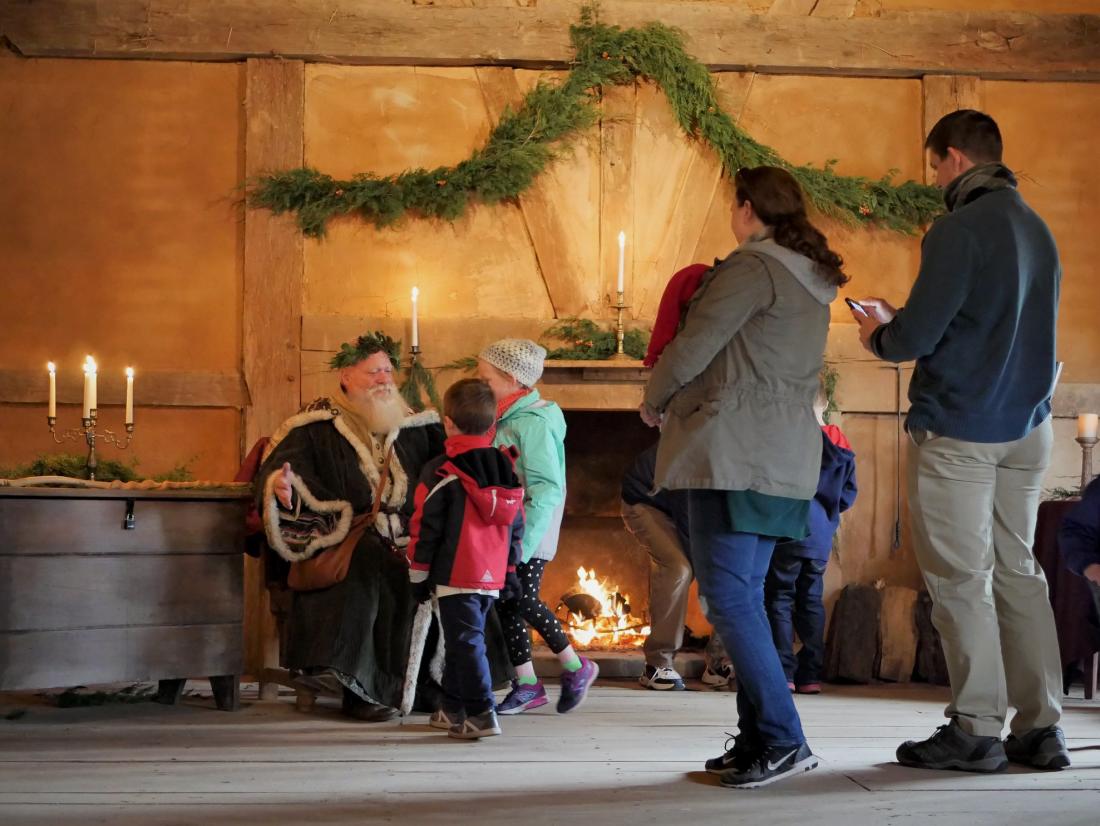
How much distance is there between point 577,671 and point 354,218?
2677mm

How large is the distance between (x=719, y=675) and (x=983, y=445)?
8.93ft

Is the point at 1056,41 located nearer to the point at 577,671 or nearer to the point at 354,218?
the point at 354,218

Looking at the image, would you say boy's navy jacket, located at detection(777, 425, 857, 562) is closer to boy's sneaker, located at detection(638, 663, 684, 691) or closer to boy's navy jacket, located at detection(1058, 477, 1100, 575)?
boy's sneaker, located at detection(638, 663, 684, 691)

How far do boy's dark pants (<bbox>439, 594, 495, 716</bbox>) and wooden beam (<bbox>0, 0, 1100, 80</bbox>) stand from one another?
3273mm

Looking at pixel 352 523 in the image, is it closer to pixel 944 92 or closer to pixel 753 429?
pixel 753 429

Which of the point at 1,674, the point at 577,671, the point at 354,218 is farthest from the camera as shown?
the point at 354,218

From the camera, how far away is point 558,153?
21.3 feet

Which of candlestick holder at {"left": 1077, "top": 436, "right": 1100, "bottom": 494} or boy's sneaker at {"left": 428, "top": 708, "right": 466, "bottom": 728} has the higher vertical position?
candlestick holder at {"left": 1077, "top": 436, "right": 1100, "bottom": 494}

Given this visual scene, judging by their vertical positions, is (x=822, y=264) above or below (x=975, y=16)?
below

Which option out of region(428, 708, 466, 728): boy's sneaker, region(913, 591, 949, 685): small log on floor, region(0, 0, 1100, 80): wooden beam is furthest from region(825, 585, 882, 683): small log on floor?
region(0, 0, 1100, 80): wooden beam

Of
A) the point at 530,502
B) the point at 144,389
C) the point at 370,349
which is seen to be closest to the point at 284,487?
the point at 370,349

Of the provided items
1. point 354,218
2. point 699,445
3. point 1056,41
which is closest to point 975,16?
point 1056,41

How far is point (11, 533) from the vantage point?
4332 mm

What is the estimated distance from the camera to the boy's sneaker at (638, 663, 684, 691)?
577cm
